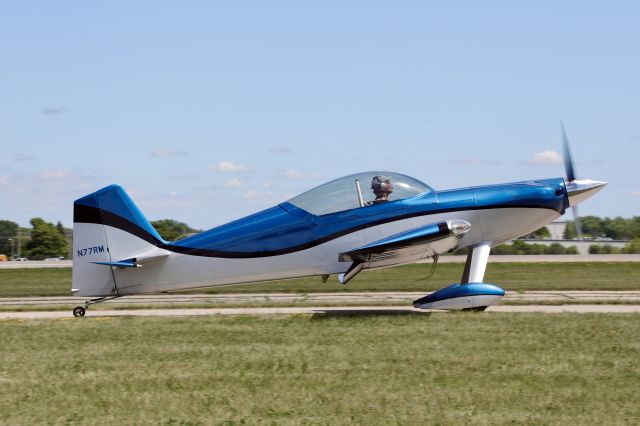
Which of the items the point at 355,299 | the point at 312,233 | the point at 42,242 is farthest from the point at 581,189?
the point at 42,242

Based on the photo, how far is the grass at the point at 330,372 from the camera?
252 inches

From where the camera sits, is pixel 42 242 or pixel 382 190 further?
pixel 42 242

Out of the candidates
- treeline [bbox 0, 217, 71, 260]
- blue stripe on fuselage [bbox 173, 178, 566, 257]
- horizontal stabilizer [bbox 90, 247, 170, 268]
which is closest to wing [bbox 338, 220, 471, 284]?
Answer: blue stripe on fuselage [bbox 173, 178, 566, 257]

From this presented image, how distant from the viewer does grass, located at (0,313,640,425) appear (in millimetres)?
6402

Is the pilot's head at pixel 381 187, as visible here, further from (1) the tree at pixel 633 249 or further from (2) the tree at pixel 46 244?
(2) the tree at pixel 46 244

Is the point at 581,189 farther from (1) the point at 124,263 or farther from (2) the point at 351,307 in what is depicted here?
(1) the point at 124,263

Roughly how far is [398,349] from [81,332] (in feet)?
16.1

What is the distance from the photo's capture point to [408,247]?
13.0 meters

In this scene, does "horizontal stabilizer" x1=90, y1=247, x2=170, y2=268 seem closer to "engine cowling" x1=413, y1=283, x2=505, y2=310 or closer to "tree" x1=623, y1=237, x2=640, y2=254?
"engine cowling" x1=413, y1=283, x2=505, y2=310

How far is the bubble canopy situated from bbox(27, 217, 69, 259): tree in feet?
222

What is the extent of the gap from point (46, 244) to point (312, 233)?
69.7 m

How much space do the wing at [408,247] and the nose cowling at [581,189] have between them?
2.08 metres

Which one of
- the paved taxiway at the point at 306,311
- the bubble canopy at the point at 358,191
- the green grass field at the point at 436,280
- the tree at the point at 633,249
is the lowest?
the paved taxiway at the point at 306,311

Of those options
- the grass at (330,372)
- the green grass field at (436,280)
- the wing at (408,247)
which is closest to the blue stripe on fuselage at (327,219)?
the wing at (408,247)
